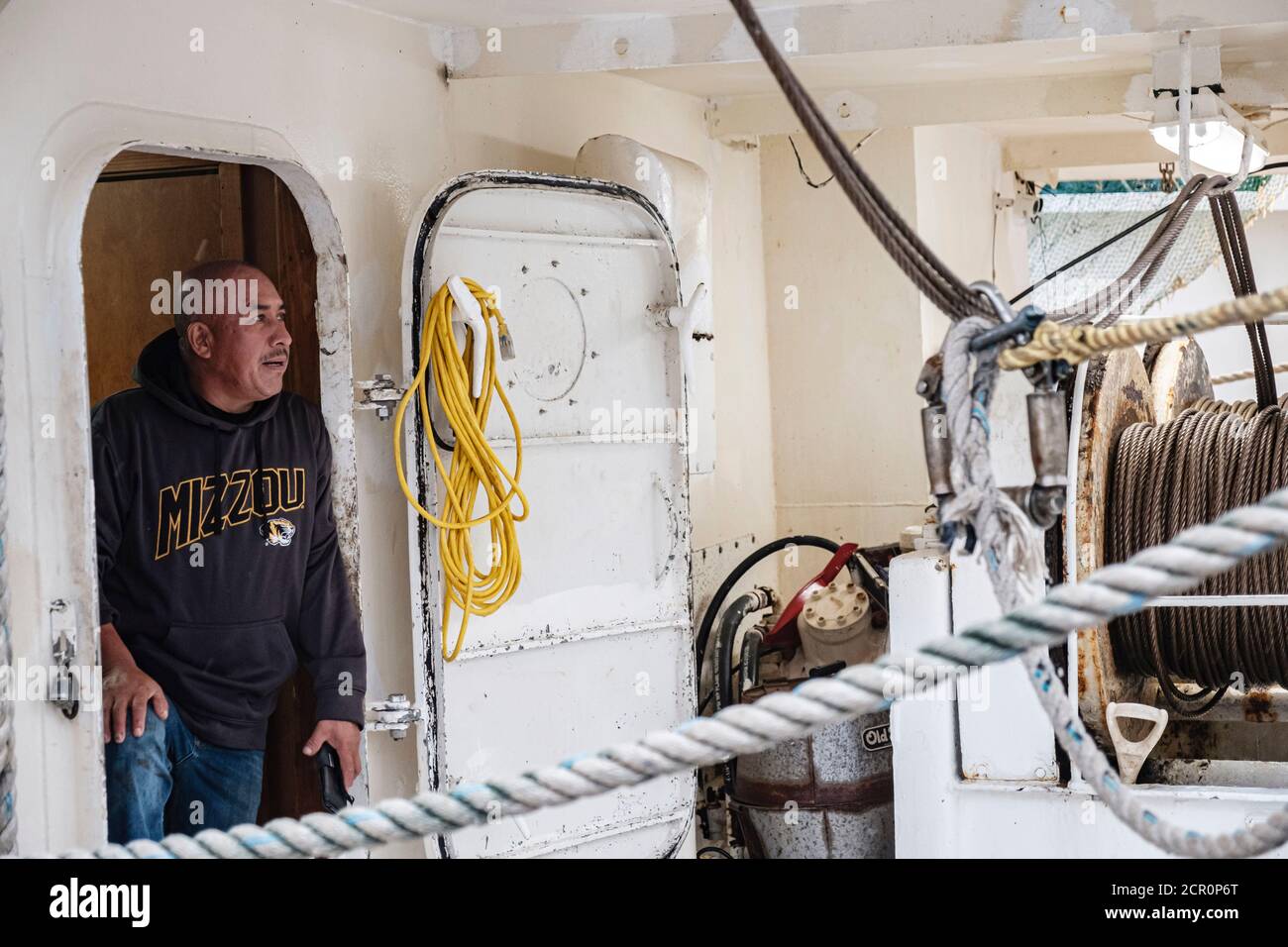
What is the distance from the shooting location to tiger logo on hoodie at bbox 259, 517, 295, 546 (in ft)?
13.5

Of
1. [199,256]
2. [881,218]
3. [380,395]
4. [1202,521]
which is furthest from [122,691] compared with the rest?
[1202,521]

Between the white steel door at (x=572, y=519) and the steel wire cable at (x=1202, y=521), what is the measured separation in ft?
5.02

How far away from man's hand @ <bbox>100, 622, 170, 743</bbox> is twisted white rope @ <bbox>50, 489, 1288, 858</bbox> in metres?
1.73

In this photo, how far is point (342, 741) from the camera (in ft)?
13.7

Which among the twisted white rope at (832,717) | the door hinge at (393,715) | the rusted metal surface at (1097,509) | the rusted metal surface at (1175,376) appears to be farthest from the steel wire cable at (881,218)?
the rusted metal surface at (1175,376)

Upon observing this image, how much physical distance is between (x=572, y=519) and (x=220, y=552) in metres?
1.24

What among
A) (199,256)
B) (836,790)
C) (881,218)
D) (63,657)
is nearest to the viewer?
(881,218)

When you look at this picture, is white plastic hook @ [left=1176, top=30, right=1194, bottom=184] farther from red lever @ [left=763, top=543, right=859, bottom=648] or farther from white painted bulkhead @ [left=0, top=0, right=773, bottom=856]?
white painted bulkhead @ [left=0, top=0, right=773, bottom=856]

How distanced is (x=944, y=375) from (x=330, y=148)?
2.74 meters

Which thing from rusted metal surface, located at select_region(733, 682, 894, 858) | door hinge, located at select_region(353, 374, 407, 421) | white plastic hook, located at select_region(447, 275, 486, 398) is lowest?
rusted metal surface, located at select_region(733, 682, 894, 858)

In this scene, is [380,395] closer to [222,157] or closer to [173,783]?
[222,157]

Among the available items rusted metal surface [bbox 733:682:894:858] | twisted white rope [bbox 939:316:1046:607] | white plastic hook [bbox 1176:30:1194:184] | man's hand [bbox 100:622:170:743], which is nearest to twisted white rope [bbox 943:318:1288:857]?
twisted white rope [bbox 939:316:1046:607]

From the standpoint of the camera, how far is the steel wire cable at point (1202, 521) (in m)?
4.19

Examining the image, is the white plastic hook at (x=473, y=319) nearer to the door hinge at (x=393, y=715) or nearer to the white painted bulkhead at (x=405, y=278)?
the white painted bulkhead at (x=405, y=278)
